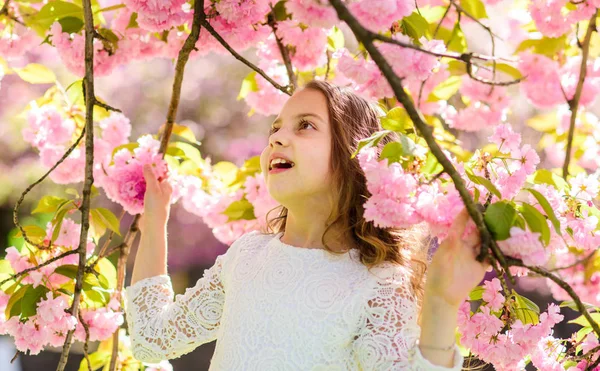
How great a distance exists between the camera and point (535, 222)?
110 centimetres

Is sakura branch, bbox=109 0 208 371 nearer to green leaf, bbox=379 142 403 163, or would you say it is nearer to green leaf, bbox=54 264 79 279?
green leaf, bbox=54 264 79 279

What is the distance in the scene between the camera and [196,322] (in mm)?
1749

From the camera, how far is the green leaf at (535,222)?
1087mm

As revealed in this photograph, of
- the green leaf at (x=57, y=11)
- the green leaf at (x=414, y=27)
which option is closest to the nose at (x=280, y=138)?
the green leaf at (x=414, y=27)

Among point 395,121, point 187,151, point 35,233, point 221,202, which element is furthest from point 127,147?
point 395,121

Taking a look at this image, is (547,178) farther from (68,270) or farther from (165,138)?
(68,270)

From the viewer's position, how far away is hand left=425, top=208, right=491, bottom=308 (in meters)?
1.15

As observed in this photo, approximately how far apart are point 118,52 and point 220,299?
2.39 feet

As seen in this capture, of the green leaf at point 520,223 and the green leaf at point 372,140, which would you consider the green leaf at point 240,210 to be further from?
the green leaf at point 520,223

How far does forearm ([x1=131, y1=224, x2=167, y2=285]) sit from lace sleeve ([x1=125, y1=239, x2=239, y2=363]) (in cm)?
3

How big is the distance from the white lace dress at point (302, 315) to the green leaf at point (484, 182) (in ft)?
1.09

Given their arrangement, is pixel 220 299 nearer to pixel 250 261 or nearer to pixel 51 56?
pixel 250 261

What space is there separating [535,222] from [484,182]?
9 centimetres

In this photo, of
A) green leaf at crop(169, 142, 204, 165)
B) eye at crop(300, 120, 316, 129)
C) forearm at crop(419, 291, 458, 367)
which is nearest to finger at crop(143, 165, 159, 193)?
green leaf at crop(169, 142, 204, 165)
